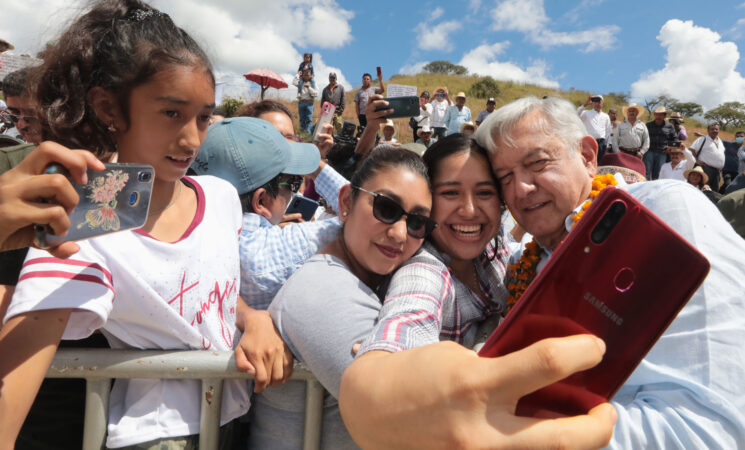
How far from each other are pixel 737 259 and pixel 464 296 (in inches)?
37.5

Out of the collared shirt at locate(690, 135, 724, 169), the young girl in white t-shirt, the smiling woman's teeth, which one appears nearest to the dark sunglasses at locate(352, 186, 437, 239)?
the smiling woman's teeth

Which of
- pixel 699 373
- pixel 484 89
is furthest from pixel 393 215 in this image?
pixel 484 89

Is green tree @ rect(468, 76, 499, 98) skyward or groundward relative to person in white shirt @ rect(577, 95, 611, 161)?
skyward

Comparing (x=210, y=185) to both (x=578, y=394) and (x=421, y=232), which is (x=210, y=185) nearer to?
(x=421, y=232)

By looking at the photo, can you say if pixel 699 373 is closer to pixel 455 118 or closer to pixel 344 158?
pixel 344 158

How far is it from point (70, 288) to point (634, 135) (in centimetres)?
1357

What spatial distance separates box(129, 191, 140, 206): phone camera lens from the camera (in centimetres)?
108

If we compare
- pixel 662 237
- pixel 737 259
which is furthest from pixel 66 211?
pixel 737 259

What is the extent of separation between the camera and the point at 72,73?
57.6 inches

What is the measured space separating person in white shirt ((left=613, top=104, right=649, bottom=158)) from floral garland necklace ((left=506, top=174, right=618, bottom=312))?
36.6ft

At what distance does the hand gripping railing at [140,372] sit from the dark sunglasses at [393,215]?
69 centimetres

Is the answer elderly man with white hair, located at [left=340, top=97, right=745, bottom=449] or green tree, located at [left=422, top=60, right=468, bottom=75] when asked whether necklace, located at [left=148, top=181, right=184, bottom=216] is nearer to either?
elderly man with white hair, located at [left=340, top=97, right=745, bottom=449]

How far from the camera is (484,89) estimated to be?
1524 inches

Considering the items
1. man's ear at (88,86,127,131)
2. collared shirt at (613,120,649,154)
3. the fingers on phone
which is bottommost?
the fingers on phone
